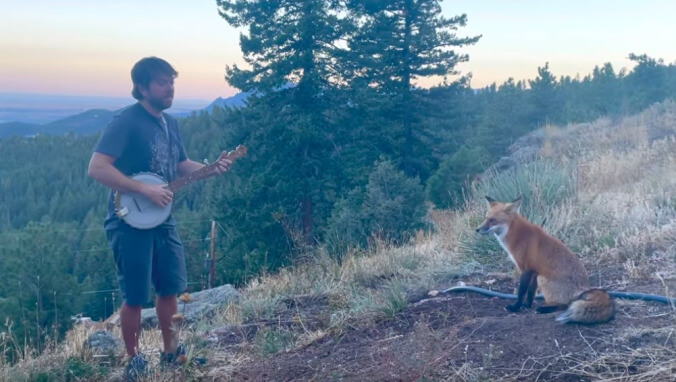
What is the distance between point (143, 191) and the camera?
4.48 meters

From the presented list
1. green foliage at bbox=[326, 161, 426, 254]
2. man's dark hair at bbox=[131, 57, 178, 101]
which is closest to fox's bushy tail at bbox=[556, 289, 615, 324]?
man's dark hair at bbox=[131, 57, 178, 101]

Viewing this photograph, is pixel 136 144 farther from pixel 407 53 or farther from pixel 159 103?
pixel 407 53

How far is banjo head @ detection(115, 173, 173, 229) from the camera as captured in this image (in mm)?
4559

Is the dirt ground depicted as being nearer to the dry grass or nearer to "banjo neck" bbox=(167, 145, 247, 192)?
the dry grass

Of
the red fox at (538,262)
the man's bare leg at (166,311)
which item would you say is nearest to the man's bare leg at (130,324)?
the man's bare leg at (166,311)

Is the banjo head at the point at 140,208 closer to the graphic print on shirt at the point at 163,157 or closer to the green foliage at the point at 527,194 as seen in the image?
the graphic print on shirt at the point at 163,157

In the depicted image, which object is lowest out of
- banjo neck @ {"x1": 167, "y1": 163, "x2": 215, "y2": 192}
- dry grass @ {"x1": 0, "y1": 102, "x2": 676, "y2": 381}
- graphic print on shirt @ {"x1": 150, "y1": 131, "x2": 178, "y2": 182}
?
dry grass @ {"x1": 0, "y1": 102, "x2": 676, "y2": 381}

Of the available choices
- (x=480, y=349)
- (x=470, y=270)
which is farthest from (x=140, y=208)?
(x=470, y=270)

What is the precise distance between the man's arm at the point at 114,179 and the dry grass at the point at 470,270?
3.85ft

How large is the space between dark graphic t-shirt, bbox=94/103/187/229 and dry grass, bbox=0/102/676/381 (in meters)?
1.27

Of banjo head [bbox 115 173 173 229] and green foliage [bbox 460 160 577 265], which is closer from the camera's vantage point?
banjo head [bbox 115 173 173 229]

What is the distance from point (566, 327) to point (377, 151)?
2373 cm

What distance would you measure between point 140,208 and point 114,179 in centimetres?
29

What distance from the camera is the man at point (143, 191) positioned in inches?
177
